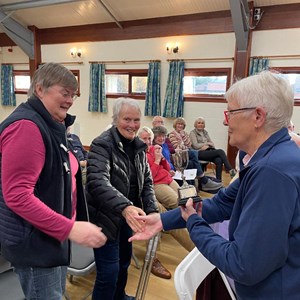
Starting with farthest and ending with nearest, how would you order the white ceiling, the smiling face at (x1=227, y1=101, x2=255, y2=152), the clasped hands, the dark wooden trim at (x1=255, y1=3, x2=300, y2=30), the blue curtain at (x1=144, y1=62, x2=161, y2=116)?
1. the blue curtain at (x1=144, y1=62, x2=161, y2=116)
2. the white ceiling
3. the dark wooden trim at (x1=255, y1=3, x2=300, y2=30)
4. the clasped hands
5. the smiling face at (x1=227, y1=101, x2=255, y2=152)

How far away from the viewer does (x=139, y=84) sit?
263 inches

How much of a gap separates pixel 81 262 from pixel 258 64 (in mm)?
4938

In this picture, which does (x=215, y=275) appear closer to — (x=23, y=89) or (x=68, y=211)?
(x=68, y=211)

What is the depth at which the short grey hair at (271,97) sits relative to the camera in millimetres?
781

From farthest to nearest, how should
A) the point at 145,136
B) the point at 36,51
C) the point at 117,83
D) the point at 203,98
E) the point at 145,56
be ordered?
the point at 36,51
the point at 117,83
the point at 145,56
the point at 203,98
the point at 145,136

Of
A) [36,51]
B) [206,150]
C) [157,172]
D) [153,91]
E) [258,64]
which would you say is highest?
[36,51]

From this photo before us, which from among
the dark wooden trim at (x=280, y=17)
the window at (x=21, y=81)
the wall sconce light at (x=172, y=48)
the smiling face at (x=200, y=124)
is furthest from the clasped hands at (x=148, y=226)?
the window at (x=21, y=81)

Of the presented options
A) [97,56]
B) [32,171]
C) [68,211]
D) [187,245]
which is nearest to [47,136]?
[32,171]

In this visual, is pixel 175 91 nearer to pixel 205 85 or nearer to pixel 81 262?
pixel 205 85

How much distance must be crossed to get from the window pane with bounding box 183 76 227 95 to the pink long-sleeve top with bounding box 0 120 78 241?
5352mm

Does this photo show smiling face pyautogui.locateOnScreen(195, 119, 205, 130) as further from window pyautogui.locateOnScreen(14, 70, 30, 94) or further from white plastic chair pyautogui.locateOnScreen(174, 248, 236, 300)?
window pyautogui.locateOnScreen(14, 70, 30, 94)

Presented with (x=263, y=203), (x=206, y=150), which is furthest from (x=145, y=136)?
(x=206, y=150)

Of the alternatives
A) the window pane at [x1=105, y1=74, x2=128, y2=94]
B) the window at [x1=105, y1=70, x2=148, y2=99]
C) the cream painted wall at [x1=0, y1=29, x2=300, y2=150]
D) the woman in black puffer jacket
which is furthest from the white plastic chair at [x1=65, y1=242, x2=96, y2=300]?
the window pane at [x1=105, y1=74, x2=128, y2=94]

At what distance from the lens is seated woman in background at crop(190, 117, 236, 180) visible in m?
4.97
